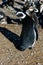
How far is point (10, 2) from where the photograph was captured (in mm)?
6609

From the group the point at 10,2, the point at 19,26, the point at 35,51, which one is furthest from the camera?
the point at 10,2

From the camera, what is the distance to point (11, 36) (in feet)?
17.4

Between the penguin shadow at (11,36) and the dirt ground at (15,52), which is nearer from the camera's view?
the dirt ground at (15,52)

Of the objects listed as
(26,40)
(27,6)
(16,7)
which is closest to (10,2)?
(16,7)

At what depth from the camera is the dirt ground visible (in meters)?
4.50

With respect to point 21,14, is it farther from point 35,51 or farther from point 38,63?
point 38,63

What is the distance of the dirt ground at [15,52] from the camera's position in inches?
177

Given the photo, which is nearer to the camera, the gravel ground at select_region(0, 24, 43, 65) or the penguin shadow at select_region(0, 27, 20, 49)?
the gravel ground at select_region(0, 24, 43, 65)

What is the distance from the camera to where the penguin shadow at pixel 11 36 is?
506 centimetres

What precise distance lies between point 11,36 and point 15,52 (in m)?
0.63

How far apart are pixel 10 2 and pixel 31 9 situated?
5.79 feet

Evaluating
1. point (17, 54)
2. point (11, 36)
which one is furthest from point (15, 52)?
point (11, 36)

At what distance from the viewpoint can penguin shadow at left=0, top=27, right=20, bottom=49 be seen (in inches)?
199

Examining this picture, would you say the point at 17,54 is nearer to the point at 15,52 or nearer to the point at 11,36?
the point at 15,52
